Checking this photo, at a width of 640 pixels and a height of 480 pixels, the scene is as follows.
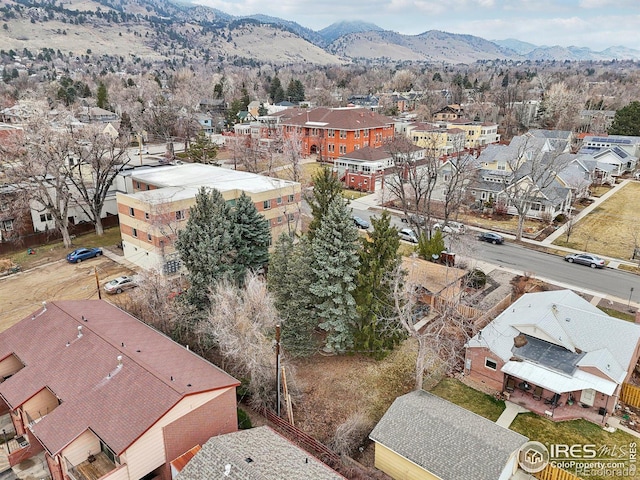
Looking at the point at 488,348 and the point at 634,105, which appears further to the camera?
the point at 634,105

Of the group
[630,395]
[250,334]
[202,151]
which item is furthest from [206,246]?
[202,151]

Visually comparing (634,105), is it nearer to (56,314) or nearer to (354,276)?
(354,276)

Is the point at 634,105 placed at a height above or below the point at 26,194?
above

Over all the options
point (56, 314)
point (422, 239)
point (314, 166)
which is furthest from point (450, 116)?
point (56, 314)

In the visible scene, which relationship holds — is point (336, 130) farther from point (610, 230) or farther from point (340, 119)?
point (610, 230)

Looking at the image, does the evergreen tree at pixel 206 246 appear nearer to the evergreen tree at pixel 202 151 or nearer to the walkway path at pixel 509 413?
the walkway path at pixel 509 413

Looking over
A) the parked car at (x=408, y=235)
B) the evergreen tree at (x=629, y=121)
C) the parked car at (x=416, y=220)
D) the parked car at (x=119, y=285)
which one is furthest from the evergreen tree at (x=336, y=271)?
the evergreen tree at (x=629, y=121)
